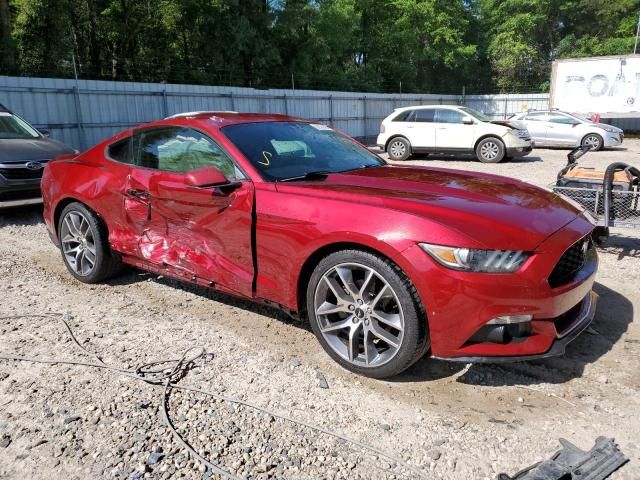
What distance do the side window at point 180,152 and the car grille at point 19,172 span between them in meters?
3.85

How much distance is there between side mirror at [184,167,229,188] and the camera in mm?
3379

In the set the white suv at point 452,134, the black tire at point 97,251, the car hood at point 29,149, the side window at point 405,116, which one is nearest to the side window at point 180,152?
the black tire at point 97,251

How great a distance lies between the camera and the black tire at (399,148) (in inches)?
614

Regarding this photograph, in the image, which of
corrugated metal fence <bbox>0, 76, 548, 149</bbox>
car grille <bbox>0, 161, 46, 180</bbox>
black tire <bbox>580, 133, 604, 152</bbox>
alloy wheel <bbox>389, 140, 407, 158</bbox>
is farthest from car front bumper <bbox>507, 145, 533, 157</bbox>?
car grille <bbox>0, 161, 46, 180</bbox>

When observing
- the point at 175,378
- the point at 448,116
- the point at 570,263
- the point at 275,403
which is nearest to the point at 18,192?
the point at 175,378

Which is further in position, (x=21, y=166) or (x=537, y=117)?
(x=537, y=117)

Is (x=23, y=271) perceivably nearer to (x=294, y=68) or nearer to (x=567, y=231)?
(x=567, y=231)

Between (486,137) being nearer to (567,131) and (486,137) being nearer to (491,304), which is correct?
(567,131)

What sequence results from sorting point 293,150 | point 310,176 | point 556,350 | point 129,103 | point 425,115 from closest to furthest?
point 556,350, point 310,176, point 293,150, point 129,103, point 425,115

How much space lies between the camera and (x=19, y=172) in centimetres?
725

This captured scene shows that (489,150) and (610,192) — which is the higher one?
(610,192)

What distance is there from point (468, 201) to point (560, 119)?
17052 millimetres

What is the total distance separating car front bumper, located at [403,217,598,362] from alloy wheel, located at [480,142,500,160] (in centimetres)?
1247

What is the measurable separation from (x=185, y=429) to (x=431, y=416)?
4.16 feet
